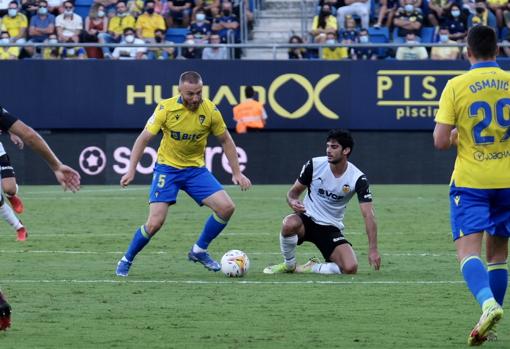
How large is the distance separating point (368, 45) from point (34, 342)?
19549mm

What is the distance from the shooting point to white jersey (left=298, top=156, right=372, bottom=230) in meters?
12.9

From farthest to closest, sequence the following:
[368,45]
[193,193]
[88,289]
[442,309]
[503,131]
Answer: [368,45]
[193,193]
[88,289]
[442,309]
[503,131]

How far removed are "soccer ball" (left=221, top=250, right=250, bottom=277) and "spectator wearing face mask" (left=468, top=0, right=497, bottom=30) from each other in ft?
54.4

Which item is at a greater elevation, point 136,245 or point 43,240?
point 136,245

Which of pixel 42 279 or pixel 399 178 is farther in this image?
pixel 399 178

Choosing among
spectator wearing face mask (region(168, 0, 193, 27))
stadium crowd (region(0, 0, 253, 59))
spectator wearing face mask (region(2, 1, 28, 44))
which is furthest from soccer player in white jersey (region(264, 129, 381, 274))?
spectator wearing face mask (region(168, 0, 193, 27))

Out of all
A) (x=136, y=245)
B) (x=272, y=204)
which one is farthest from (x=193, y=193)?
(x=272, y=204)

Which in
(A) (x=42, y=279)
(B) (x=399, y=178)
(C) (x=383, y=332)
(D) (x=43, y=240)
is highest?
(C) (x=383, y=332)

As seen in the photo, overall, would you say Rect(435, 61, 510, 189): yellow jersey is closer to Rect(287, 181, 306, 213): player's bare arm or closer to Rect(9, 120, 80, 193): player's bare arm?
Rect(9, 120, 80, 193): player's bare arm

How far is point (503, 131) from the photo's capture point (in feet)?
A: 27.7

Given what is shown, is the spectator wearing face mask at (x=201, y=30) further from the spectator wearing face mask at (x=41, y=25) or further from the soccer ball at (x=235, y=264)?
the soccer ball at (x=235, y=264)

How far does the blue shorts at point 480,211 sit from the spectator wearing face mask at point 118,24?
2067 centimetres

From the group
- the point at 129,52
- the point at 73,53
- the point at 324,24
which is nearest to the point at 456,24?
the point at 324,24

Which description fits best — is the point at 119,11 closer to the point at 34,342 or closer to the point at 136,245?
the point at 136,245
